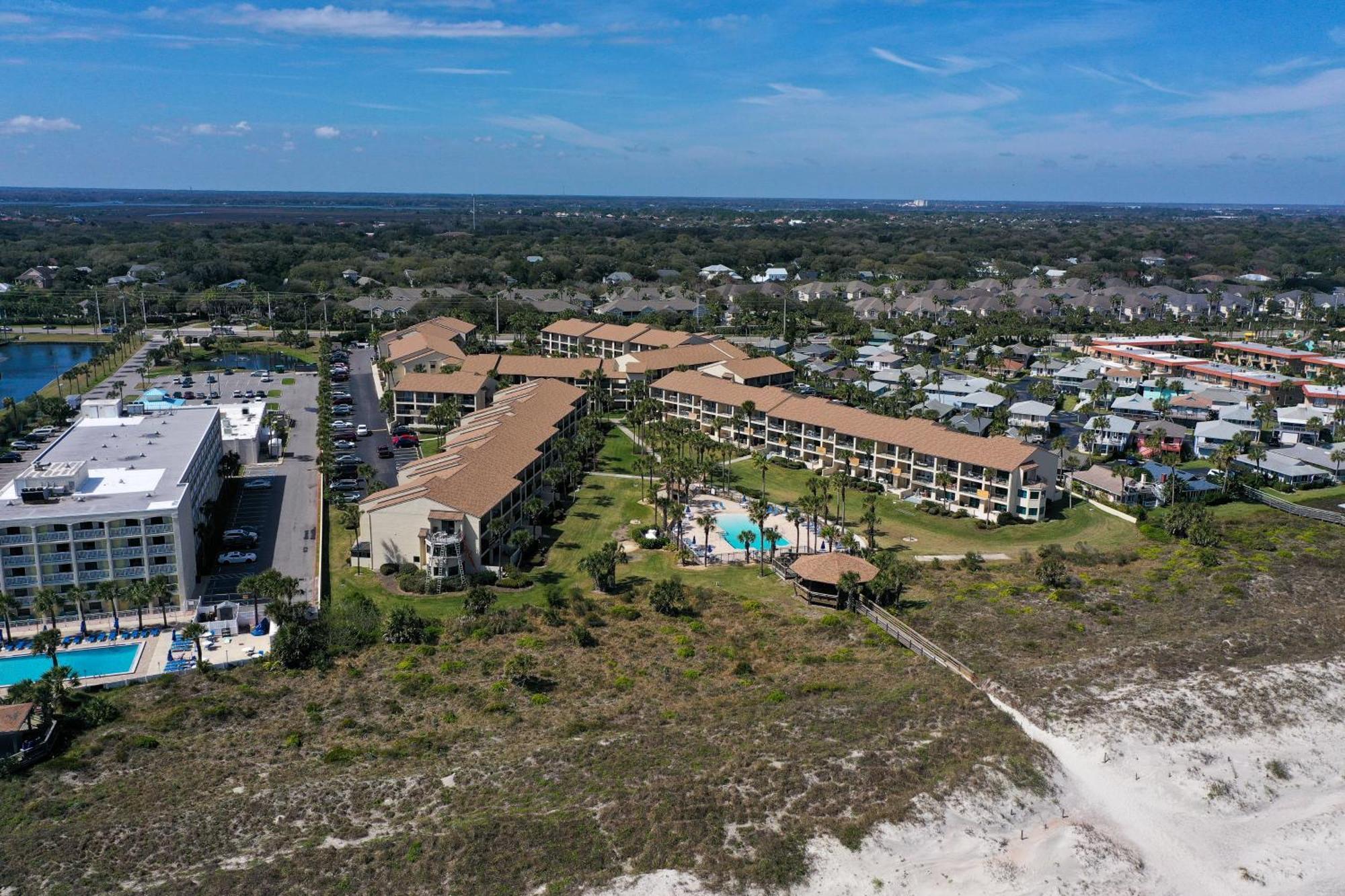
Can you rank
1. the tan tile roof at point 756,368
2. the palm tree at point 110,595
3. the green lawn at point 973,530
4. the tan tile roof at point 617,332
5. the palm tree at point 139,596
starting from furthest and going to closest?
1. the tan tile roof at point 617,332
2. the tan tile roof at point 756,368
3. the green lawn at point 973,530
4. the palm tree at point 110,595
5. the palm tree at point 139,596

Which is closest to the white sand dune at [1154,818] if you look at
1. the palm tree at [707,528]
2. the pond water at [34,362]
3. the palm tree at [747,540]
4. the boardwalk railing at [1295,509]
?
the palm tree at [747,540]

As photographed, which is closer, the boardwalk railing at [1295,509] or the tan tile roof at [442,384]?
the boardwalk railing at [1295,509]

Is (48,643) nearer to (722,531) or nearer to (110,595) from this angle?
(110,595)

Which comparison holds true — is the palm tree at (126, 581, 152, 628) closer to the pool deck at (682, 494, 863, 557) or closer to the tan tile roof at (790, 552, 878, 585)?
the pool deck at (682, 494, 863, 557)

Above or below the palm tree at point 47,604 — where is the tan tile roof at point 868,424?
above

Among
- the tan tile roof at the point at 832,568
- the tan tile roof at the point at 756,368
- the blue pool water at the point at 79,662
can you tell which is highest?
the tan tile roof at the point at 756,368

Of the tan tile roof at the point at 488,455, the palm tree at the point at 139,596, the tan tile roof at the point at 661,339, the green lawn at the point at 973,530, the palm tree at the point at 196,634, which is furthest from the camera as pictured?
the tan tile roof at the point at 661,339

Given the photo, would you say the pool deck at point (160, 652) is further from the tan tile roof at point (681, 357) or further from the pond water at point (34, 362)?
the pond water at point (34, 362)
